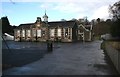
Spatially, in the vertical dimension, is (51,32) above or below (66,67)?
above

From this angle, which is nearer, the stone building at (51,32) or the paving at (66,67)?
the paving at (66,67)

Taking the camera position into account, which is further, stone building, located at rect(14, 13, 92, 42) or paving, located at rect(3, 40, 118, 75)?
stone building, located at rect(14, 13, 92, 42)

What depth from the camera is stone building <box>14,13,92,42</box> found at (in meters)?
69.4

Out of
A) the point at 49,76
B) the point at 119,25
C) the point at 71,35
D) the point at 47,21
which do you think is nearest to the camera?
the point at 49,76

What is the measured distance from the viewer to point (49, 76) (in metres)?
12.6

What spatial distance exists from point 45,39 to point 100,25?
48908 mm

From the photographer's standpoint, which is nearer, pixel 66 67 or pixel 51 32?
pixel 66 67

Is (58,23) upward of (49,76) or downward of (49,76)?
upward

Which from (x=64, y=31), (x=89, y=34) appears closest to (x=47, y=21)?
(x=64, y=31)

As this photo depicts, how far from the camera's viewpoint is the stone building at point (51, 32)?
69.4 m

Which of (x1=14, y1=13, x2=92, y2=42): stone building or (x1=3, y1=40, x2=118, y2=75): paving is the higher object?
(x1=14, y1=13, x2=92, y2=42): stone building

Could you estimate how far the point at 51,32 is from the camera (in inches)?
2842

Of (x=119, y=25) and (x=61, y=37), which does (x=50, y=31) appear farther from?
(x=119, y=25)

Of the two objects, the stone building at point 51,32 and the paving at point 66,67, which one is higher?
the stone building at point 51,32
